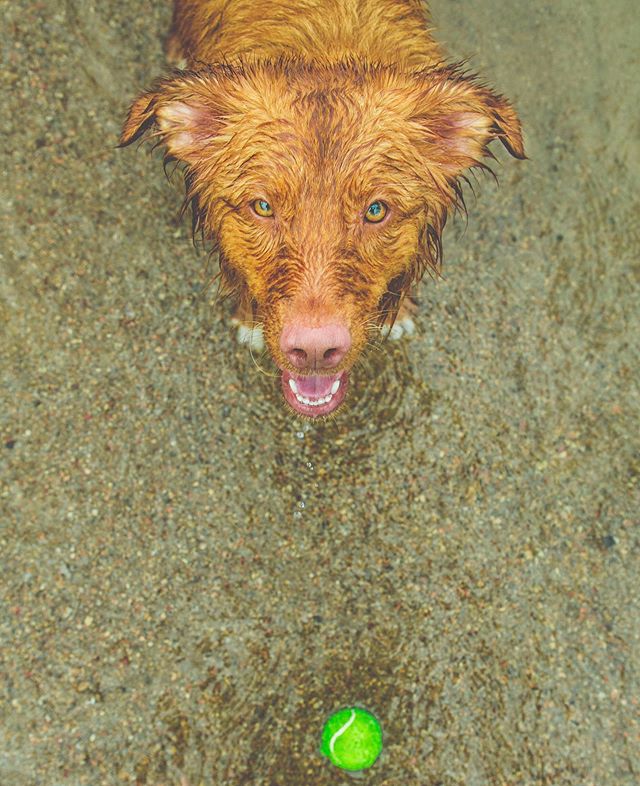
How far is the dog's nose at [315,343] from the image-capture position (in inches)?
96.8

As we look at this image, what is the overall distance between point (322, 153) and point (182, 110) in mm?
632

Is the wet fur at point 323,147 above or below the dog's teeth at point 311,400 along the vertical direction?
above

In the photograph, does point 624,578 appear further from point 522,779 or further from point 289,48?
point 289,48

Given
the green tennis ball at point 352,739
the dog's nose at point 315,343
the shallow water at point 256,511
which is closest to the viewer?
the dog's nose at point 315,343

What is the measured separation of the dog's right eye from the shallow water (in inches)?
50.2

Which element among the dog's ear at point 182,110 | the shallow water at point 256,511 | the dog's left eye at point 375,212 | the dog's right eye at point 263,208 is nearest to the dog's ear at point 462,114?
the dog's left eye at point 375,212

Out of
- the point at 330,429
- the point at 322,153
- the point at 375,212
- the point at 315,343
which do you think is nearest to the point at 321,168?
the point at 322,153

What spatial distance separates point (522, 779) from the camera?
3.76 meters

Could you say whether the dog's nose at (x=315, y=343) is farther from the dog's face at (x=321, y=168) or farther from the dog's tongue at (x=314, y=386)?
the dog's tongue at (x=314, y=386)

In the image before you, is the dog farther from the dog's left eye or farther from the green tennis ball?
the green tennis ball

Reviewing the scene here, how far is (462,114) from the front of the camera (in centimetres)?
280

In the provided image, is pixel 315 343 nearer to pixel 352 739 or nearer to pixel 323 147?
pixel 323 147

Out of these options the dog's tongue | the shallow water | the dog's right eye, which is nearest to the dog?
the dog's right eye

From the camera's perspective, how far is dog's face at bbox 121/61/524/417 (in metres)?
2.56
